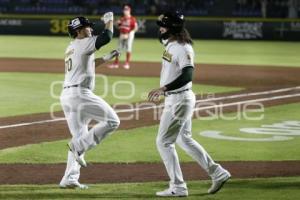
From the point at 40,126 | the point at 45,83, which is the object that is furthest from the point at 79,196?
the point at 45,83

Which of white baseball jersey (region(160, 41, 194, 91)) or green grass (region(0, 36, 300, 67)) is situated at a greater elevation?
white baseball jersey (region(160, 41, 194, 91))

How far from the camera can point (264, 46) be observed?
34.2m

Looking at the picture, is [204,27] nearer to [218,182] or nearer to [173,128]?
[218,182]

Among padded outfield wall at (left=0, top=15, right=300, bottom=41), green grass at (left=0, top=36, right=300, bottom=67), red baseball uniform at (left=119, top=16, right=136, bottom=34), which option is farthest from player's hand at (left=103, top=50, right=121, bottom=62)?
padded outfield wall at (left=0, top=15, right=300, bottom=41)

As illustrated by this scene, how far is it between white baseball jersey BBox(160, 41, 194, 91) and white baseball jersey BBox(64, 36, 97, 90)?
954 millimetres

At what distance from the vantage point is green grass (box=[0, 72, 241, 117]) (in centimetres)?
1491

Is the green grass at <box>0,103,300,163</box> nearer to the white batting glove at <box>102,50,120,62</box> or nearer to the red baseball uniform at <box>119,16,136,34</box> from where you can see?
the white batting glove at <box>102,50,120,62</box>

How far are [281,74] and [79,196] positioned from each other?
1521cm

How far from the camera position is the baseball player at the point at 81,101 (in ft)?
26.8

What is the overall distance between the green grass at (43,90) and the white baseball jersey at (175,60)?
6.69 metres

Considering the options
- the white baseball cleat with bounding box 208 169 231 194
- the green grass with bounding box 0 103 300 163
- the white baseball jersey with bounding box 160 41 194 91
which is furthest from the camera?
the green grass with bounding box 0 103 300 163

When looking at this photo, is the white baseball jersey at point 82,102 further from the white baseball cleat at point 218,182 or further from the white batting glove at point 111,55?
the white baseball cleat at point 218,182

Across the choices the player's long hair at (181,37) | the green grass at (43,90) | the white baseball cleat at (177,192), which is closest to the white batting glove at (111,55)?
the player's long hair at (181,37)

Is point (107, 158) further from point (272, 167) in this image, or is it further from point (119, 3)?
point (119, 3)
